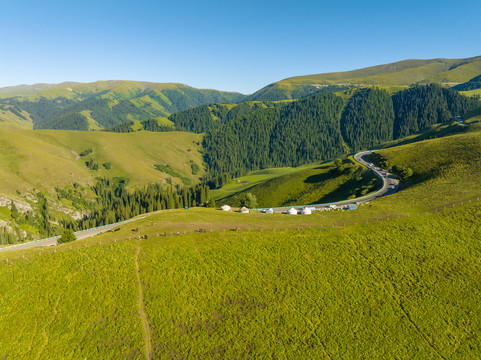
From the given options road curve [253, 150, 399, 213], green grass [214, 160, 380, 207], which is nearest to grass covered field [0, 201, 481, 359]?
road curve [253, 150, 399, 213]

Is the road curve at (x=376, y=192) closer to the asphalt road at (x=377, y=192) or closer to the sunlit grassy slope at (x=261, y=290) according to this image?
the asphalt road at (x=377, y=192)

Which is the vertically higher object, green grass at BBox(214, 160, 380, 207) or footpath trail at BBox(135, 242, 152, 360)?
footpath trail at BBox(135, 242, 152, 360)

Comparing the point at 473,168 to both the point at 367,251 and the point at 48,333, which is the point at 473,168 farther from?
the point at 48,333

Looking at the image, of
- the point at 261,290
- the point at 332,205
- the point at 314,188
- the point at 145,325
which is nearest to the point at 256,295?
the point at 261,290

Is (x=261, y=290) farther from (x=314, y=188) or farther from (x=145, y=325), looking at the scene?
(x=314, y=188)

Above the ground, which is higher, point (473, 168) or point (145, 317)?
point (473, 168)

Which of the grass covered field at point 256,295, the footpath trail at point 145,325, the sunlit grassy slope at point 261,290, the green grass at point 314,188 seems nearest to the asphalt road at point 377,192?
the green grass at point 314,188

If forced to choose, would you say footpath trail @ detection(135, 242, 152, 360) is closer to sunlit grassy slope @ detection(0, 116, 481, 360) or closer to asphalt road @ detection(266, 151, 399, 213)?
sunlit grassy slope @ detection(0, 116, 481, 360)

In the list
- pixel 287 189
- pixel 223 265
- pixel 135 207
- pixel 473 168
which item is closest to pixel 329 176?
pixel 287 189
